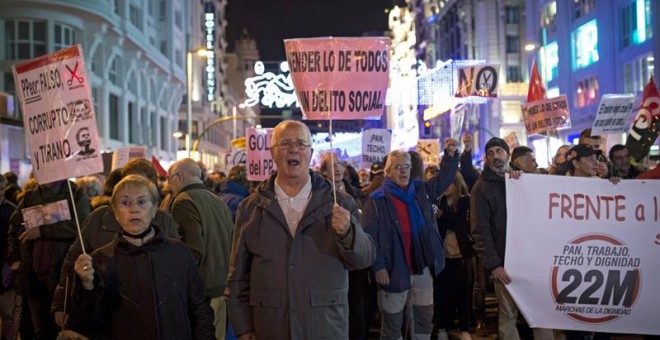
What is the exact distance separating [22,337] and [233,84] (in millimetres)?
128791

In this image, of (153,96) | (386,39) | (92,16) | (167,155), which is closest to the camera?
(386,39)

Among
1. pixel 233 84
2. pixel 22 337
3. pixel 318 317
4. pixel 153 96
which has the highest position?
pixel 233 84

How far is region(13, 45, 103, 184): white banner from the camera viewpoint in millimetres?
5164

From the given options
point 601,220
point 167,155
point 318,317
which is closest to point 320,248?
point 318,317

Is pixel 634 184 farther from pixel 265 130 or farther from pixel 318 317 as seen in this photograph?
pixel 265 130

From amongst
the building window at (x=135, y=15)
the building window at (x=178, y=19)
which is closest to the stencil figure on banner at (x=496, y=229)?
the building window at (x=135, y=15)

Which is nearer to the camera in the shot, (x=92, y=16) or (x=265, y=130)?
(x=265, y=130)

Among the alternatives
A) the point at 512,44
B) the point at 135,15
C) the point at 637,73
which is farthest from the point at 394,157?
the point at 512,44

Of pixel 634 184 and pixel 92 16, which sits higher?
pixel 92 16

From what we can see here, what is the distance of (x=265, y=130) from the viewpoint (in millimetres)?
11945

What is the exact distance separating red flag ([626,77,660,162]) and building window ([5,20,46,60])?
27629 millimetres

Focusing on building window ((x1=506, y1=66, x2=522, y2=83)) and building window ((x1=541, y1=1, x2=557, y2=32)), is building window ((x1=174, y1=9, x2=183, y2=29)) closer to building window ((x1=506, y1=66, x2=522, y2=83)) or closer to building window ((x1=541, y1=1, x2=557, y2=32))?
building window ((x1=541, y1=1, x2=557, y2=32))

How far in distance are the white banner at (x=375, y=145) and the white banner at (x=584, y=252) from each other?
384 inches

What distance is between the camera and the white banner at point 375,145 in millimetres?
16672
